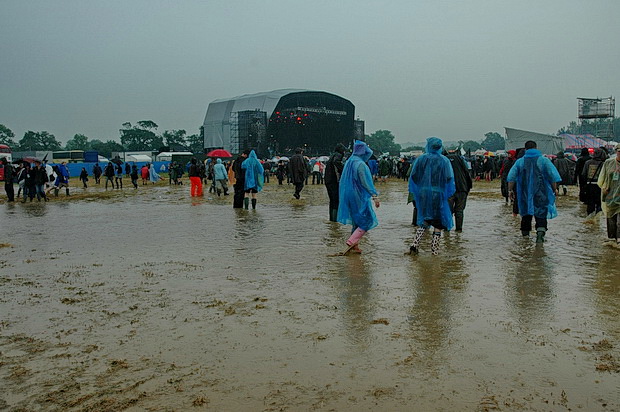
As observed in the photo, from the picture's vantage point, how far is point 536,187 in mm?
8688

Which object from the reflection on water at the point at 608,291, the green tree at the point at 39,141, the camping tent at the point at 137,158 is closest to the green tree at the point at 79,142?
the green tree at the point at 39,141

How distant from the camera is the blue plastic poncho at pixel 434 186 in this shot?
25.1 ft

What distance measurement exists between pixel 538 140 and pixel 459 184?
121 feet

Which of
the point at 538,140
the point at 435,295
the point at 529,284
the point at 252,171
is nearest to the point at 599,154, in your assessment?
the point at 529,284

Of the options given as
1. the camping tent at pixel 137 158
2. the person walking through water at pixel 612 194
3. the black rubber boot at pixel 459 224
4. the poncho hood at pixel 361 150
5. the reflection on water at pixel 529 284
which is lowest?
the reflection on water at pixel 529 284

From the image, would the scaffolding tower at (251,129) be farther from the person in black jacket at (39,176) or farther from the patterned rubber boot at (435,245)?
the patterned rubber boot at (435,245)

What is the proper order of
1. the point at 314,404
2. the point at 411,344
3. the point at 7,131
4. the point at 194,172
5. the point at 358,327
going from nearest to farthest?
the point at 314,404 → the point at 411,344 → the point at 358,327 → the point at 194,172 → the point at 7,131

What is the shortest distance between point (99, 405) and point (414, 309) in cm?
267

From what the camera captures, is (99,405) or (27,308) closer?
(99,405)

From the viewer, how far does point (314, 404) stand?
9.93 feet

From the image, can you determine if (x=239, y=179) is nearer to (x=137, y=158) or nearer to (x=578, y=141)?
(x=578, y=141)

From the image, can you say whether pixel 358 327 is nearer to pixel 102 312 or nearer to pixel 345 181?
pixel 102 312

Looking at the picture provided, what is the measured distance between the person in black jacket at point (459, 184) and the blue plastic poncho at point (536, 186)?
105 cm

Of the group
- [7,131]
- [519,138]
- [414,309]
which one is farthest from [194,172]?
[7,131]
